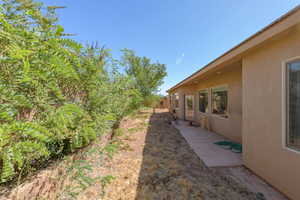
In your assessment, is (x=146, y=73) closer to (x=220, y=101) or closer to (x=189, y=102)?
(x=189, y=102)

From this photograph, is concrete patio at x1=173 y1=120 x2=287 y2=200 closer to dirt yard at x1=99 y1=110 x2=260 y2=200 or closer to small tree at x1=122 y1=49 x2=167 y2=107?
dirt yard at x1=99 y1=110 x2=260 y2=200

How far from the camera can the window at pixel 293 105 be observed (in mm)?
1984

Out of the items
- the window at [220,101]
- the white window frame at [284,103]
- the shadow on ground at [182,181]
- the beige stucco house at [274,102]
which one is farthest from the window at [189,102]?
the white window frame at [284,103]

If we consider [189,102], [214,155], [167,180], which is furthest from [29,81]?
[189,102]

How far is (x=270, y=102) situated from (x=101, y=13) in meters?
7.03

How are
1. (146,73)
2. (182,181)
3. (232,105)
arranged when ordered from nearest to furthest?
1. (182,181)
2. (232,105)
3. (146,73)

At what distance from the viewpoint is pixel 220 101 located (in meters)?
5.88

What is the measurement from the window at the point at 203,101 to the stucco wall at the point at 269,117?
427cm

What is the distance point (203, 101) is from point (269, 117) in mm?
5461

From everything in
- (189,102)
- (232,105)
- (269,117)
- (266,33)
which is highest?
(266,33)

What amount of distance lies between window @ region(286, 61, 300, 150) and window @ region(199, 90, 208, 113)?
5.11 m

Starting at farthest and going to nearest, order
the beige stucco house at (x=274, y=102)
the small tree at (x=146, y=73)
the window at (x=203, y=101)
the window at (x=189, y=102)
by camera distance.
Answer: the small tree at (x=146, y=73)
the window at (x=189, y=102)
the window at (x=203, y=101)
the beige stucco house at (x=274, y=102)

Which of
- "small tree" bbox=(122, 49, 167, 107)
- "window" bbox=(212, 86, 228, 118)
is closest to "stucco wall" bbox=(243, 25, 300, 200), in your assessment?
"window" bbox=(212, 86, 228, 118)

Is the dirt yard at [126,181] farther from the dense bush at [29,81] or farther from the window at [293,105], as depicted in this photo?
the window at [293,105]
